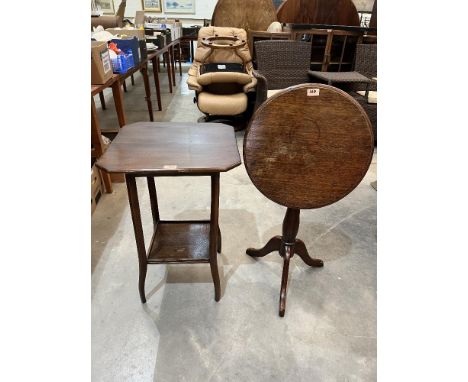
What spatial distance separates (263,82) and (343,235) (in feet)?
5.40

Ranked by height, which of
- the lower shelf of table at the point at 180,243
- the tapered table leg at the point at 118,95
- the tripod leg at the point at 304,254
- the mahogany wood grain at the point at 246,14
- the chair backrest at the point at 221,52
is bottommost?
the tripod leg at the point at 304,254

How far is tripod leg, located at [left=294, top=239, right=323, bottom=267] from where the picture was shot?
5.49 feet

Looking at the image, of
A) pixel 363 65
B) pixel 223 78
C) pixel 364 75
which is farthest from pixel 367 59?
pixel 223 78

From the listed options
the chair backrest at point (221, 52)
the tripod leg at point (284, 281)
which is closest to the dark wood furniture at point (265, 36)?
the chair backrest at point (221, 52)

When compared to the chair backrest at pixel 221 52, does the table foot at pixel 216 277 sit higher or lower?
lower

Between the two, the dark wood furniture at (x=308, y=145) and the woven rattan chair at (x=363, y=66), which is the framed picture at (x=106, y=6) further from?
the dark wood furniture at (x=308, y=145)

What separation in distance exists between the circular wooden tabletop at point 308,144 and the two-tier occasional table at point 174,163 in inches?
5.6

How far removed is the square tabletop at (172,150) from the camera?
1.03 meters

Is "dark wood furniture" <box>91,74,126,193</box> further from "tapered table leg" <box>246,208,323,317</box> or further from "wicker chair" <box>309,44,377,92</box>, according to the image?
"wicker chair" <box>309,44,377,92</box>

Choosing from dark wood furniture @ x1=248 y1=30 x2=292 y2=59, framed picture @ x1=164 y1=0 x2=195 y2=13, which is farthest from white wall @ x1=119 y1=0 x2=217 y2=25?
dark wood furniture @ x1=248 y1=30 x2=292 y2=59

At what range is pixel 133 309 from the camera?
4.94 feet

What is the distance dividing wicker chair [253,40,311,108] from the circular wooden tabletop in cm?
203

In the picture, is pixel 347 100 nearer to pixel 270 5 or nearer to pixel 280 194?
pixel 280 194

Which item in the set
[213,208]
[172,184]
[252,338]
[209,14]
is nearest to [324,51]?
[172,184]
